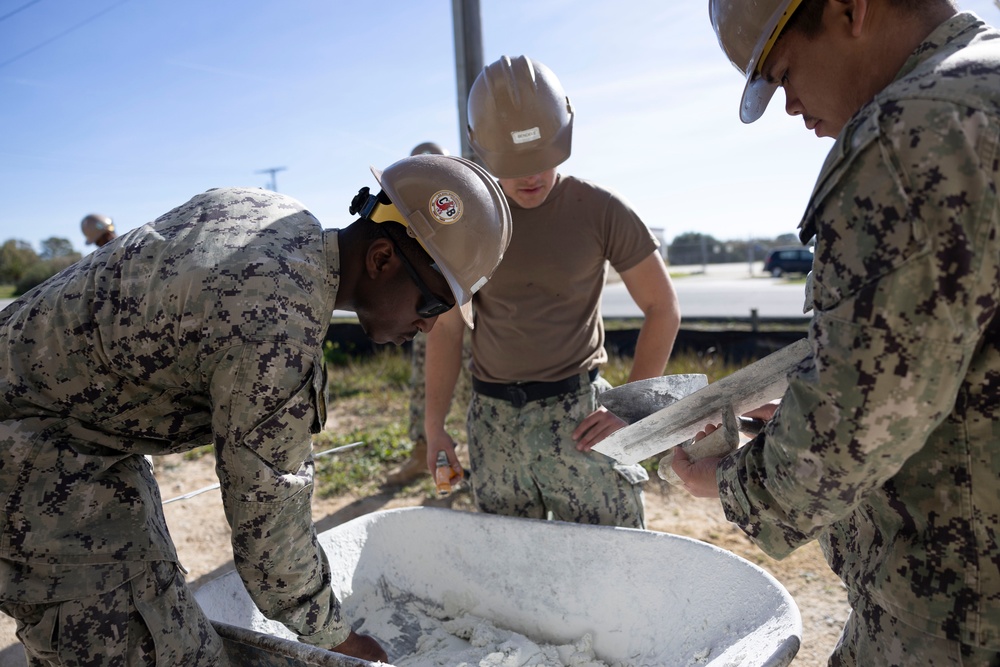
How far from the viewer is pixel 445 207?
154 cm

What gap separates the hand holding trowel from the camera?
1337mm

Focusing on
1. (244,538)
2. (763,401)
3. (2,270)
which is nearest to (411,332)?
(244,538)

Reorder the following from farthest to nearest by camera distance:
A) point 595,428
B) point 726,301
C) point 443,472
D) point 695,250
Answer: point 695,250
point 726,301
point 443,472
point 595,428

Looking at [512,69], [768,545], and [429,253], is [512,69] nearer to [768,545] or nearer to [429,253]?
[429,253]

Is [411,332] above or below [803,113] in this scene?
below

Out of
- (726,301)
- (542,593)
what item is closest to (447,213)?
(542,593)

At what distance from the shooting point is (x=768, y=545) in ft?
3.74

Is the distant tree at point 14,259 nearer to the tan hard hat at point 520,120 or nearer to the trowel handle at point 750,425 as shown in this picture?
the tan hard hat at point 520,120

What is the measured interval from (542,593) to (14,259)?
21289mm

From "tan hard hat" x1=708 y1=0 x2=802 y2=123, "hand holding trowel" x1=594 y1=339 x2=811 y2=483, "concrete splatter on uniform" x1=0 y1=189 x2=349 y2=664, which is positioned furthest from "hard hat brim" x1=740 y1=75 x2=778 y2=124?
"concrete splatter on uniform" x1=0 y1=189 x2=349 y2=664

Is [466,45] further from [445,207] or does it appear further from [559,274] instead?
[445,207]

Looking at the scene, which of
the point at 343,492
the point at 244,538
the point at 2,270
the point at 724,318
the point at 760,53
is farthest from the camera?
the point at 2,270

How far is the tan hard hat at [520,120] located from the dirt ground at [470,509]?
132 cm

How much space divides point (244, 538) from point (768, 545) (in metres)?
0.92
